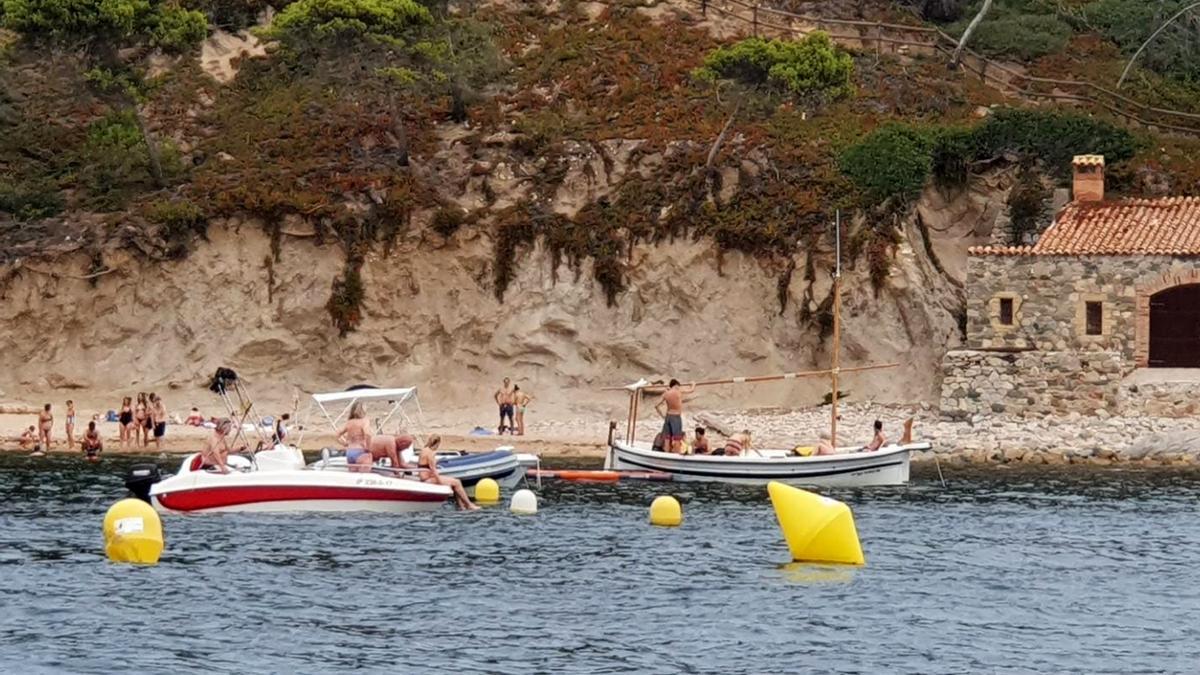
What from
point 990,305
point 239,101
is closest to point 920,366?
point 990,305

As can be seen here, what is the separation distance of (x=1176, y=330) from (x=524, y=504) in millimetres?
22186

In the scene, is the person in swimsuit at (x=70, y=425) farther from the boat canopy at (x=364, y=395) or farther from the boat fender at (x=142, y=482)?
the boat fender at (x=142, y=482)

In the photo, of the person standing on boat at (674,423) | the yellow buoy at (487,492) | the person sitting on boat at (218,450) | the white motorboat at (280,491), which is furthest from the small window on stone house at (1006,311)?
the person sitting on boat at (218,450)

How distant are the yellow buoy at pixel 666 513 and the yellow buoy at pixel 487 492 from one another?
4512 millimetres

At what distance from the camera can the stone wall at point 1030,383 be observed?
187 ft

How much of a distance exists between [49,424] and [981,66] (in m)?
34.6

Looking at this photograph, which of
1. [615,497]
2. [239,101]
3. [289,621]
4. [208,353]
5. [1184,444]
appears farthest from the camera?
[239,101]

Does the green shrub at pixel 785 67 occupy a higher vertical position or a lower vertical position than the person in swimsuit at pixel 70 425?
higher

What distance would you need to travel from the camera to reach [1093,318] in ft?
190

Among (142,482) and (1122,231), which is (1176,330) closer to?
(1122,231)

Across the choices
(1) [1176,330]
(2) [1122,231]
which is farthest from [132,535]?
(1) [1176,330]

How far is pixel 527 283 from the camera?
210ft

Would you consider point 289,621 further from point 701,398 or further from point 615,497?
point 701,398

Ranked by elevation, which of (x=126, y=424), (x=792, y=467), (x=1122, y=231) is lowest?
(x=792, y=467)
